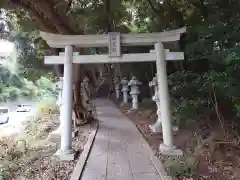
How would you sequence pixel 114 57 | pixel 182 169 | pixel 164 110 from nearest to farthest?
pixel 182 169 < pixel 164 110 < pixel 114 57

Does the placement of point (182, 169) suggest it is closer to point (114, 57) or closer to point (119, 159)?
point (119, 159)

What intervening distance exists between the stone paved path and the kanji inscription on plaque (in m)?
2.32

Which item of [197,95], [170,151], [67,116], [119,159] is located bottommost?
[119,159]

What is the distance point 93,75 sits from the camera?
20.5 metres

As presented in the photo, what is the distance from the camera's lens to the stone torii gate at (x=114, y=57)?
Answer: 16.2ft

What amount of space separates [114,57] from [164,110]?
1692 millimetres

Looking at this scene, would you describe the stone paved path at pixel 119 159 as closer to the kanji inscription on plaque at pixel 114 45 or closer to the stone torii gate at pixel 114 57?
the stone torii gate at pixel 114 57

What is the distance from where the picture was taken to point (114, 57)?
5.06 metres

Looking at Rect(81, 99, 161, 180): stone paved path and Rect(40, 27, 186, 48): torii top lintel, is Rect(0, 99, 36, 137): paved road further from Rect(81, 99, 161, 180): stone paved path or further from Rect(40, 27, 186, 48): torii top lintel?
Rect(40, 27, 186, 48): torii top lintel

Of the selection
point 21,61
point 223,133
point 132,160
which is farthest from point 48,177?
point 21,61

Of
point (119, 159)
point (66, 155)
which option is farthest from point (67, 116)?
point (119, 159)

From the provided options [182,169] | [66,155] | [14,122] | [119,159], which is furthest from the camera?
[14,122]

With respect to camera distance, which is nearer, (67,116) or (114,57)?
(67,116)

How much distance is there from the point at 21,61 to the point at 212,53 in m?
12.2
